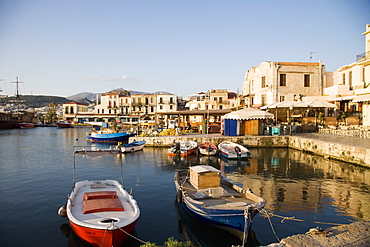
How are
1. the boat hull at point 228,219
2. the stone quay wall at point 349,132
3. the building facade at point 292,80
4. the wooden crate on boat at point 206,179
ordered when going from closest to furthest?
the boat hull at point 228,219, the wooden crate on boat at point 206,179, the stone quay wall at point 349,132, the building facade at point 292,80

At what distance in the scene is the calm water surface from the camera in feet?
32.5

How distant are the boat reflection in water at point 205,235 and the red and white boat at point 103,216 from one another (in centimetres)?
207

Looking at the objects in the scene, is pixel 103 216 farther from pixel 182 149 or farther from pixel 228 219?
pixel 182 149

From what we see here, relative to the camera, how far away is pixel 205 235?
9648 mm

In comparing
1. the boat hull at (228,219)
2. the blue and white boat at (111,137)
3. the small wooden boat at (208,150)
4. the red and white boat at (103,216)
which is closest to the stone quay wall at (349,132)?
the small wooden boat at (208,150)

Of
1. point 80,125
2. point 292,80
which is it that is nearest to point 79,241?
point 292,80

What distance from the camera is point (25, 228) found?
33.9 ft

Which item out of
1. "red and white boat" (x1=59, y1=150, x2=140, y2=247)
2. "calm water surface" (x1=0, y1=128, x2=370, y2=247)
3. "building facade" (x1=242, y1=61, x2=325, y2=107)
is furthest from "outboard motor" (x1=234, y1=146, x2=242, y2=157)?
"building facade" (x1=242, y1=61, x2=325, y2=107)

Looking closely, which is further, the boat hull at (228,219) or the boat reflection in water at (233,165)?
the boat reflection in water at (233,165)

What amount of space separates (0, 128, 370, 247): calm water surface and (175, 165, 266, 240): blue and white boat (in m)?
0.67

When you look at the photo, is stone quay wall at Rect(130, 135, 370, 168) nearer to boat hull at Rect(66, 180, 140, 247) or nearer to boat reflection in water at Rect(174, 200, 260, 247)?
boat reflection in water at Rect(174, 200, 260, 247)

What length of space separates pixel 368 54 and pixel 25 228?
3621cm

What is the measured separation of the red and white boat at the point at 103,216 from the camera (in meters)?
7.98

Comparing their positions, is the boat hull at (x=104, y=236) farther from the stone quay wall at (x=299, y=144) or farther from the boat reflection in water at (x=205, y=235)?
the stone quay wall at (x=299, y=144)
